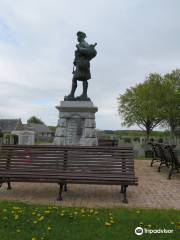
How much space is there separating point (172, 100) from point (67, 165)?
129 feet

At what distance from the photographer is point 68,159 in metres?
7.30

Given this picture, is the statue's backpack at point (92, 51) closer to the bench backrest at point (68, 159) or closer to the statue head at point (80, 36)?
the statue head at point (80, 36)

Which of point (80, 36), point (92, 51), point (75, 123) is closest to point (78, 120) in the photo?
point (75, 123)

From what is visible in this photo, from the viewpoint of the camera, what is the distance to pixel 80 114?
1355cm

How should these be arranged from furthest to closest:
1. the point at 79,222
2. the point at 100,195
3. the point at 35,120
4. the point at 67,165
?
the point at 35,120
the point at 100,195
the point at 67,165
the point at 79,222

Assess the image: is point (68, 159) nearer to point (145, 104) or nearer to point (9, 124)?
point (145, 104)

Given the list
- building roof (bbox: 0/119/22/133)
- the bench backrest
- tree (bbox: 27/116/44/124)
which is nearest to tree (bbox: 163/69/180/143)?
building roof (bbox: 0/119/22/133)

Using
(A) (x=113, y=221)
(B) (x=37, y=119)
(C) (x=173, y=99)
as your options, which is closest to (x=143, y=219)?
(A) (x=113, y=221)

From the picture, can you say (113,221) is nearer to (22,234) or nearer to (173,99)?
(22,234)

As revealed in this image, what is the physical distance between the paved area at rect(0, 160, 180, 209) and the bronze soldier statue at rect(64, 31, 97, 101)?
578 cm

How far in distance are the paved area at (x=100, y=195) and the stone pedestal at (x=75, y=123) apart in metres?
4.61

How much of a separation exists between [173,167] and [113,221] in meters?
6.12

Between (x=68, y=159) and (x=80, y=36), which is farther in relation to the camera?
(x=80, y=36)

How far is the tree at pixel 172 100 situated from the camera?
147 ft
